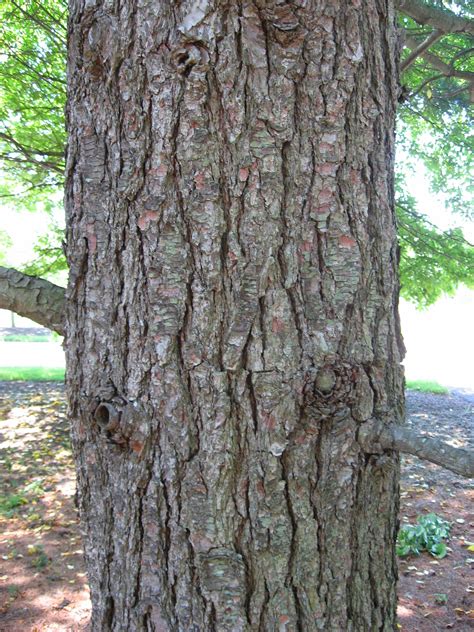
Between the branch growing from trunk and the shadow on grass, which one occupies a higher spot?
the branch growing from trunk

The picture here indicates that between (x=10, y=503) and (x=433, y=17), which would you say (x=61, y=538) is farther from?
(x=433, y=17)

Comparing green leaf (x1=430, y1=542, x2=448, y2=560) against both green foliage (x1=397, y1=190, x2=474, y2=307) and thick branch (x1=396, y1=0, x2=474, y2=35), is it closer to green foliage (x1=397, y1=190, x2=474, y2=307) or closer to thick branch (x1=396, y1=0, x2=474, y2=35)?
green foliage (x1=397, y1=190, x2=474, y2=307)

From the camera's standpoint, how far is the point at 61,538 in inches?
180

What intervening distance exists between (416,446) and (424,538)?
3.51 m

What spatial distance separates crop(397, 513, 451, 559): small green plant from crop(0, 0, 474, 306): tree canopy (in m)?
2.19

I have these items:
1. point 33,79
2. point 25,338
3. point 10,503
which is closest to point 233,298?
point 10,503

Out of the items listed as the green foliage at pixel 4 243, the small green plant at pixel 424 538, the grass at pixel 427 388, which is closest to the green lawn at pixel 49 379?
the grass at pixel 427 388

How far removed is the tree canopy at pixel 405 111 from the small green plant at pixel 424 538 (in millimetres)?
2191

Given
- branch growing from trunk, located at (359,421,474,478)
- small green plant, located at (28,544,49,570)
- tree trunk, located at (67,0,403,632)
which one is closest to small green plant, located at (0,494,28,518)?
small green plant, located at (28,544,49,570)

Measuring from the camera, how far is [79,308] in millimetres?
1542

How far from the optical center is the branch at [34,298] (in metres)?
1.73

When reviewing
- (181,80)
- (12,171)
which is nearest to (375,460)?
(181,80)

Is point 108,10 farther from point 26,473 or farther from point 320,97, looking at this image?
point 26,473

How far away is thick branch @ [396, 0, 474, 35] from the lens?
4828 millimetres
